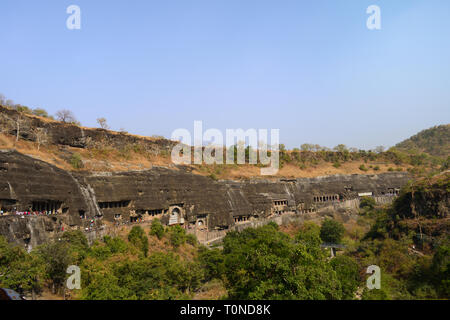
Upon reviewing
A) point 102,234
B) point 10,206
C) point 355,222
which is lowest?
point 355,222

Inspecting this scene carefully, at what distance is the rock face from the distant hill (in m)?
64.7

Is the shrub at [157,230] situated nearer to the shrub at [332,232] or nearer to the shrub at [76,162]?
the shrub at [76,162]

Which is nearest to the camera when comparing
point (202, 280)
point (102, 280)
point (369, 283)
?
point (102, 280)

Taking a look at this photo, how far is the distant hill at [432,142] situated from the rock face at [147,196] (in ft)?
212

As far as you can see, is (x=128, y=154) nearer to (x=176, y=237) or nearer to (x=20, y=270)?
(x=176, y=237)

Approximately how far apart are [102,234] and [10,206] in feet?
30.4

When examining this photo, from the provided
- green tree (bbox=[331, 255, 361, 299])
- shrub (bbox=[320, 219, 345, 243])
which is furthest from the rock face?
green tree (bbox=[331, 255, 361, 299])

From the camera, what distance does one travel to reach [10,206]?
24391 mm

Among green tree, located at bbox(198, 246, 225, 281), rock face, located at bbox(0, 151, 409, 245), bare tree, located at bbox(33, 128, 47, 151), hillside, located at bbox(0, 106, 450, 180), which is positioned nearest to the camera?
rock face, located at bbox(0, 151, 409, 245)

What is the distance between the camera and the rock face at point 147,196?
25688 millimetres

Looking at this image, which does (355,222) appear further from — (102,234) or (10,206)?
(10,206)

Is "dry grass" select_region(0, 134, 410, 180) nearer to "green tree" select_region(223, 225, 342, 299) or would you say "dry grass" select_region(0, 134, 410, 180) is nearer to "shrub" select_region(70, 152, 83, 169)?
"shrub" select_region(70, 152, 83, 169)

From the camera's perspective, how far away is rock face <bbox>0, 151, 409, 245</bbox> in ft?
84.3

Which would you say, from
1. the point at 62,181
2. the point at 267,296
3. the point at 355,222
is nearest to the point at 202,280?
the point at 267,296
